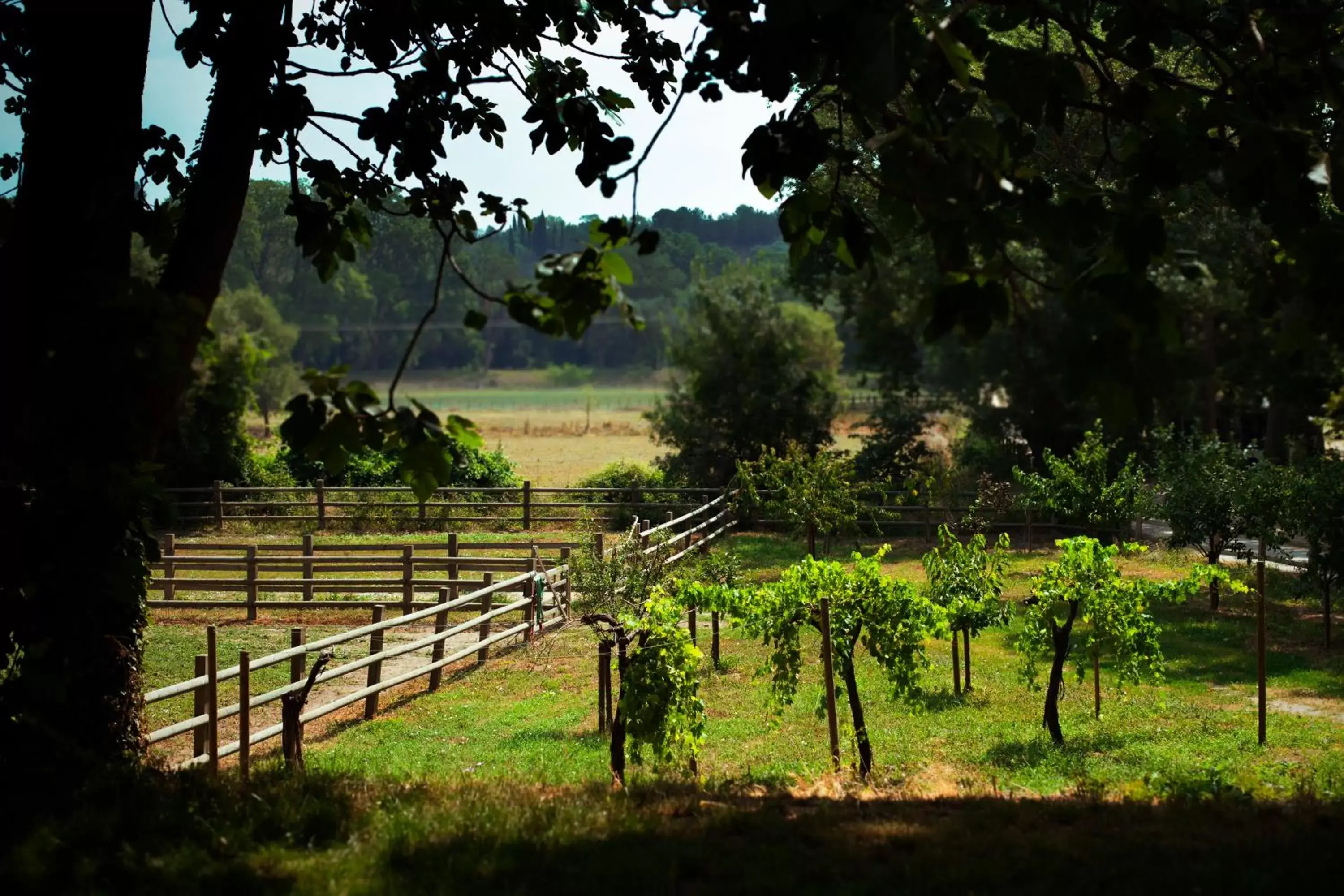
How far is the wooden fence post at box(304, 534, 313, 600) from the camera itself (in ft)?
66.5

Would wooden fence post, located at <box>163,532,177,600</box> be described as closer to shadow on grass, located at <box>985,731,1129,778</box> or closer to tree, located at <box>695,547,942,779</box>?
tree, located at <box>695,547,942,779</box>

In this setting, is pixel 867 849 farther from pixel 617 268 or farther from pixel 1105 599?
pixel 1105 599

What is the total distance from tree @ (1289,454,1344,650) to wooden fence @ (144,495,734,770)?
815cm

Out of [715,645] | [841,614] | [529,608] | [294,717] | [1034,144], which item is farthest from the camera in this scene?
[529,608]

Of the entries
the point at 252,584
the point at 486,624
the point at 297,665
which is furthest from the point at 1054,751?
the point at 252,584

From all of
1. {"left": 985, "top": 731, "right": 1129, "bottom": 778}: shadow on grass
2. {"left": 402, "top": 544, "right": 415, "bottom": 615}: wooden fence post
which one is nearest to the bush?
{"left": 402, "top": 544, "right": 415, "bottom": 615}: wooden fence post

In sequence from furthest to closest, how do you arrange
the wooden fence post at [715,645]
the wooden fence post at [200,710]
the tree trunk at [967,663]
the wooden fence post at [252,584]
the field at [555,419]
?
the field at [555,419]
the wooden fence post at [252,584]
the wooden fence post at [715,645]
the tree trunk at [967,663]
the wooden fence post at [200,710]

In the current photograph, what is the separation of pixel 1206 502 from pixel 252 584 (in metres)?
14.8

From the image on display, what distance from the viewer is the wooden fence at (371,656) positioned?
889cm

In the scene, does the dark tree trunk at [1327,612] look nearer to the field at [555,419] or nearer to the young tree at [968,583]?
the young tree at [968,583]

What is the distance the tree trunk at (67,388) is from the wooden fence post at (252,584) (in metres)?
14.0

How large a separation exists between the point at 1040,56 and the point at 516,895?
402 cm

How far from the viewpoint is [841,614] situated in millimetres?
9875

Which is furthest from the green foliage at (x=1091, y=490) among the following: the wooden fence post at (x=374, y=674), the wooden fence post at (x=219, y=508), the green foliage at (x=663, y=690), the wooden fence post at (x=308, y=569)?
the wooden fence post at (x=219, y=508)
